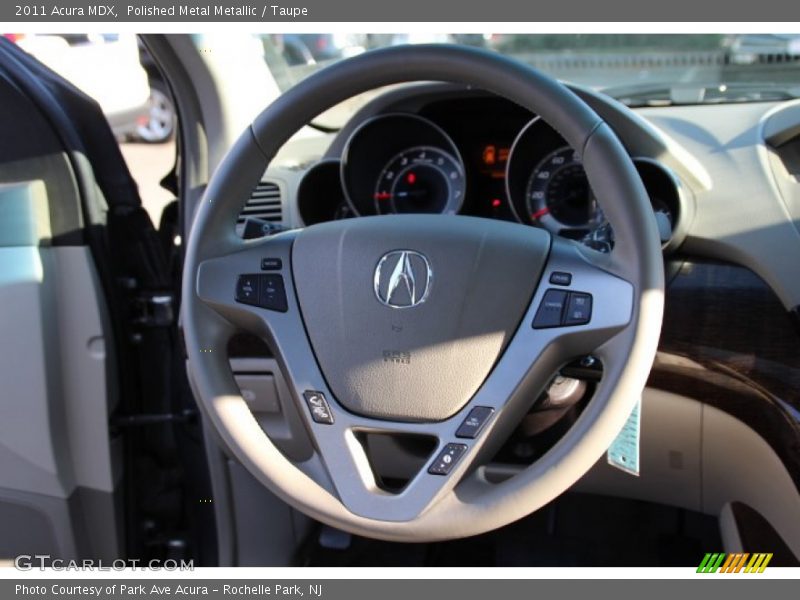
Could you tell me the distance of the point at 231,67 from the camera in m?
1.96

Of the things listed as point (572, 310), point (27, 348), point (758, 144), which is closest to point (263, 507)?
point (27, 348)

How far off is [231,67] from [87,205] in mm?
492

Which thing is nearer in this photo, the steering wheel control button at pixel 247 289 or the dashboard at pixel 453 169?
the steering wheel control button at pixel 247 289

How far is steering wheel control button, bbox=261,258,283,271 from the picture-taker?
4.38 feet

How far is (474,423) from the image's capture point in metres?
1.18

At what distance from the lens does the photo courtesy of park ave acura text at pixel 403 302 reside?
118 cm

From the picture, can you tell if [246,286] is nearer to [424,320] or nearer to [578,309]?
[424,320]

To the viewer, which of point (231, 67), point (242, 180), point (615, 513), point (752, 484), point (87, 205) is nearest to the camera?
point (242, 180)

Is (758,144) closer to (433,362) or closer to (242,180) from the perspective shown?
(433,362)

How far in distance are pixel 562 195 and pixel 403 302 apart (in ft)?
2.21

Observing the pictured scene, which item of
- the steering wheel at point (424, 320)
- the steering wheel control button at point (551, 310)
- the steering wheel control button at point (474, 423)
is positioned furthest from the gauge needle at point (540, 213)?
the steering wheel control button at point (474, 423)

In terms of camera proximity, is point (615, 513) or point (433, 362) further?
point (615, 513)

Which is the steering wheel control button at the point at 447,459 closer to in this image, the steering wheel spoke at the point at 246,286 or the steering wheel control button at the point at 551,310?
the steering wheel control button at the point at 551,310

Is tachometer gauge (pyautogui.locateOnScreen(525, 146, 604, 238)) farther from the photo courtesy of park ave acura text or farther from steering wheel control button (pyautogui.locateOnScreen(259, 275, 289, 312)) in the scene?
steering wheel control button (pyautogui.locateOnScreen(259, 275, 289, 312))
